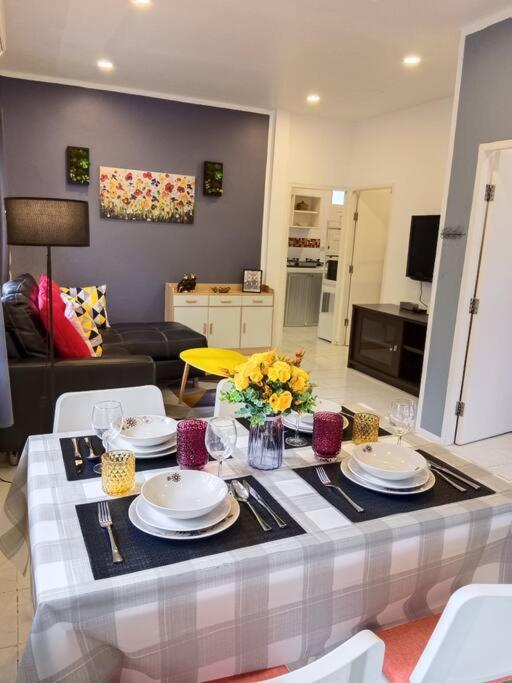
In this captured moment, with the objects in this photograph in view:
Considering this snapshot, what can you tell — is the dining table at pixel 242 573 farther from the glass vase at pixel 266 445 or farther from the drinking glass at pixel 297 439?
the drinking glass at pixel 297 439

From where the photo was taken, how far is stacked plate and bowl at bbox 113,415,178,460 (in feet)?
5.24

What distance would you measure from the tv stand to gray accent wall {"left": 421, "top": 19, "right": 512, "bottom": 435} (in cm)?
113

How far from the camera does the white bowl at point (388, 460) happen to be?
147 cm

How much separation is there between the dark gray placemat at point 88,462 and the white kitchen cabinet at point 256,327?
4.38 metres

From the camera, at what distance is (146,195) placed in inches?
225

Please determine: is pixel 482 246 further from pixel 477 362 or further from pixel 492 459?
pixel 492 459

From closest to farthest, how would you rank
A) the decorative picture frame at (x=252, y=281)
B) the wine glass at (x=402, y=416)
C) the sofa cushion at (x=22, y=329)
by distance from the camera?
the wine glass at (x=402, y=416)
the sofa cushion at (x=22, y=329)
the decorative picture frame at (x=252, y=281)

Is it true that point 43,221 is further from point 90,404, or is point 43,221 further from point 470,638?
point 470,638

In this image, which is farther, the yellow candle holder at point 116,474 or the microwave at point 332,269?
the microwave at point 332,269

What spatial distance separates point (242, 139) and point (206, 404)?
10.7ft

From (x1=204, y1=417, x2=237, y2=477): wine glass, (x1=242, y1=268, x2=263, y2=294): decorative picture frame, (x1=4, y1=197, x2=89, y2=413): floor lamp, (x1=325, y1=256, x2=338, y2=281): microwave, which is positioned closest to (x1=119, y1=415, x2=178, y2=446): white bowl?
(x1=204, y1=417, x2=237, y2=477): wine glass

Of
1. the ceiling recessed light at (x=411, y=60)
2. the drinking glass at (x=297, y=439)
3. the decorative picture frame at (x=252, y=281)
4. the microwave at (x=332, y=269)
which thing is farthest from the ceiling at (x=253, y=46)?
the drinking glass at (x=297, y=439)

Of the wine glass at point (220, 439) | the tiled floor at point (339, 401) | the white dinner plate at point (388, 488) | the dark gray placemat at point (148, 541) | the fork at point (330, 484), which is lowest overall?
the tiled floor at point (339, 401)

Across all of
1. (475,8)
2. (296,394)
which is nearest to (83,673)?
(296,394)
